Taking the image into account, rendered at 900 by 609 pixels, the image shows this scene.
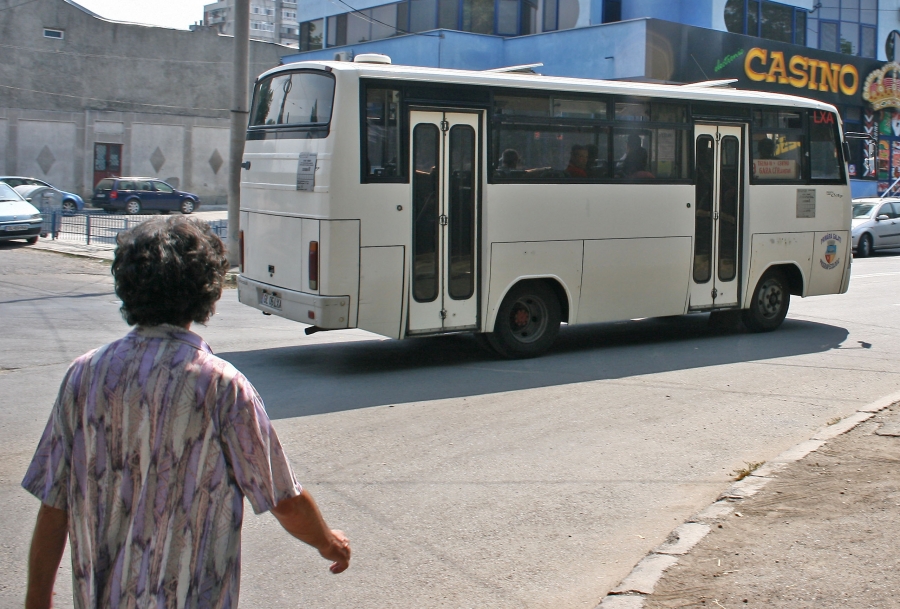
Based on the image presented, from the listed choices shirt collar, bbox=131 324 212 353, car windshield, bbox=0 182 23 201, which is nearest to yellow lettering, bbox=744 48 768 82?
car windshield, bbox=0 182 23 201

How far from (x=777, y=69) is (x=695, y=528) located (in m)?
29.4

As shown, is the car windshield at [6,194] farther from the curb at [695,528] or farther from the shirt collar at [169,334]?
the shirt collar at [169,334]

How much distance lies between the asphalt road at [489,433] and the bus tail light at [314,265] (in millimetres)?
916

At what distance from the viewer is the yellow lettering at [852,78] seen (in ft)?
114

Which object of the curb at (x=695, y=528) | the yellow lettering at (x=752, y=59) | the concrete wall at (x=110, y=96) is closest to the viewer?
the curb at (x=695, y=528)

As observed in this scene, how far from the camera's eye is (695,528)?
5156 millimetres

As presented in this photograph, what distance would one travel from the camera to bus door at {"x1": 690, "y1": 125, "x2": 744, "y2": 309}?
11797mm

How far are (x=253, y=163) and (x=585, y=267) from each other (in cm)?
378

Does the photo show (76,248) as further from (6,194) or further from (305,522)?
(305,522)

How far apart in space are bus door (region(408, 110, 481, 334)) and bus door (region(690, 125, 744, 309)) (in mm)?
3315

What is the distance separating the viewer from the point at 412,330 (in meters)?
9.62

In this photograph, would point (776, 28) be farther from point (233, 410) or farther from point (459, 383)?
point (233, 410)

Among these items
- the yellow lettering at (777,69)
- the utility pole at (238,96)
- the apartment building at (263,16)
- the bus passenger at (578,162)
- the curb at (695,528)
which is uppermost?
the apartment building at (263,16)

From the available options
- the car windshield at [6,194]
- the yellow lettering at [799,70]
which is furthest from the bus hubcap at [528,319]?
the yellow lettering at [799,70]
